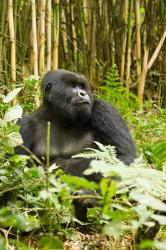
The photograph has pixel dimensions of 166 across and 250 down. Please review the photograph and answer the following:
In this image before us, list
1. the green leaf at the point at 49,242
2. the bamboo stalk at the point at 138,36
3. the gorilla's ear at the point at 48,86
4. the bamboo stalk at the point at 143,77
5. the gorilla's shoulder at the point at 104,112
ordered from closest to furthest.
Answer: the green leaf at the point at 49,242 → the gorilla's shoulder at the point at 104,112 → the gorilla's ear at the point at 48,86 → the bamboo stalk at the point at 138,36 → the bamboo stalk at the point at 143,77

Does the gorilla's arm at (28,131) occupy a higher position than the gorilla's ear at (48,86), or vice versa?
the gorilla's ear at (48,86)

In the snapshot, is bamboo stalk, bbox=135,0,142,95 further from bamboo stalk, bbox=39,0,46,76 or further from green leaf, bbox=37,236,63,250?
green leaf, bbox=37,236,63,250

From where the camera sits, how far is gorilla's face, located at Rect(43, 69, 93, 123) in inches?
149

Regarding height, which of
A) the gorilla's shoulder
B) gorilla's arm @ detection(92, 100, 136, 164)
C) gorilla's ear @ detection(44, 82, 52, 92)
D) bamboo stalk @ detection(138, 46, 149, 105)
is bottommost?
bamboo stalk @ detection(138, 46, 149, 105)

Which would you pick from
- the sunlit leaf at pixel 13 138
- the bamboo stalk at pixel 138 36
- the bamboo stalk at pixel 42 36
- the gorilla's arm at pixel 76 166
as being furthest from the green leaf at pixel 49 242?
the bamboo stalk at pixel 138 36

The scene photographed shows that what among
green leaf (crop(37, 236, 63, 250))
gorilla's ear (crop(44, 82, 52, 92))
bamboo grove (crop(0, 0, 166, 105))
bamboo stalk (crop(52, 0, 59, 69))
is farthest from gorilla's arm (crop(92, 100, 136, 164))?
bamboo grove (crop(0, 0, 166, 105))

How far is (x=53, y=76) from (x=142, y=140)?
54.6 inches

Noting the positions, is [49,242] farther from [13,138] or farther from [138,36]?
[138,36]

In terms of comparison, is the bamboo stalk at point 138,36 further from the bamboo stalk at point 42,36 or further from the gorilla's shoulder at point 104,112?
the gorilla's shoulder at point 104,112

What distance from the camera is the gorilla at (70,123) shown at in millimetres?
3668

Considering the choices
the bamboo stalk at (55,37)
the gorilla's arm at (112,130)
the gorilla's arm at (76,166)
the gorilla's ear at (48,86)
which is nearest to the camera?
the gorilla's arm at (76,166)

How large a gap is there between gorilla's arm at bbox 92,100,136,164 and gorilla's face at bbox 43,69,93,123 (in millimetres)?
63

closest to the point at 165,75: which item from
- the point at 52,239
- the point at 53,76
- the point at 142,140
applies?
the point at 142,140

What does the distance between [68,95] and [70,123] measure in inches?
8.0
